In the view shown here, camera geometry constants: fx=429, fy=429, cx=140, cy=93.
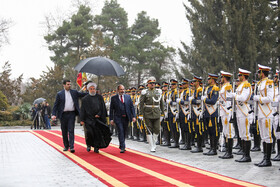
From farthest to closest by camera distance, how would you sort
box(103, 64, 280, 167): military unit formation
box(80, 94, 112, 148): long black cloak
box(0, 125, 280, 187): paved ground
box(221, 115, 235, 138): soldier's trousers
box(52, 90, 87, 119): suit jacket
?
box(52, 90, 87, 119): suit jacket, box(80, 94, 112, 148): long black cloak, box(221, 115, 235, 138): soldier's trousers, box(103, 64, 280, 167): military unit formation, box(0, 125, 280, 187): paved ground

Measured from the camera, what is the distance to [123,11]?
53969 millimetres

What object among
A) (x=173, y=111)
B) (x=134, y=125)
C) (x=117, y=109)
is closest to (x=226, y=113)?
(x=173, y=111)

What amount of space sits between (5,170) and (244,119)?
5735mm

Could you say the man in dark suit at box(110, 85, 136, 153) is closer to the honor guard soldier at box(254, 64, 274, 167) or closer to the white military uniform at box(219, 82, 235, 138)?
the white military uniform at box(219, 82, 235, 138)

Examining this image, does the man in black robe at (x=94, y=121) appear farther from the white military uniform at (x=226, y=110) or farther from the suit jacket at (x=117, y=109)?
the white military uniform at (x=226, y=110)

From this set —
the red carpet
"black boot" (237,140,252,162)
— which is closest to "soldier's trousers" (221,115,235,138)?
"black boot" (237,140,252,162)

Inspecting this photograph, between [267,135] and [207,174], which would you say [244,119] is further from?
[207,174]

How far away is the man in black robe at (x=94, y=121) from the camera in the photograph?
505 inches

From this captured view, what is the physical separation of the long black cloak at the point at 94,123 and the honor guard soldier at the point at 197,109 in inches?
104

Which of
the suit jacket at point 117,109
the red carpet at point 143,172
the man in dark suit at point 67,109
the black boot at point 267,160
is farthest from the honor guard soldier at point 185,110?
the black boot at point 267,160

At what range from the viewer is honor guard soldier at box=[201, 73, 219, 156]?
1195 cm

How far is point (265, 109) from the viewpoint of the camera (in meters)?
9.89

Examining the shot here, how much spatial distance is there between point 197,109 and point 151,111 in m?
1.40

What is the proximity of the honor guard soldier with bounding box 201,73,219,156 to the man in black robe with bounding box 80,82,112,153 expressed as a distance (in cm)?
305
